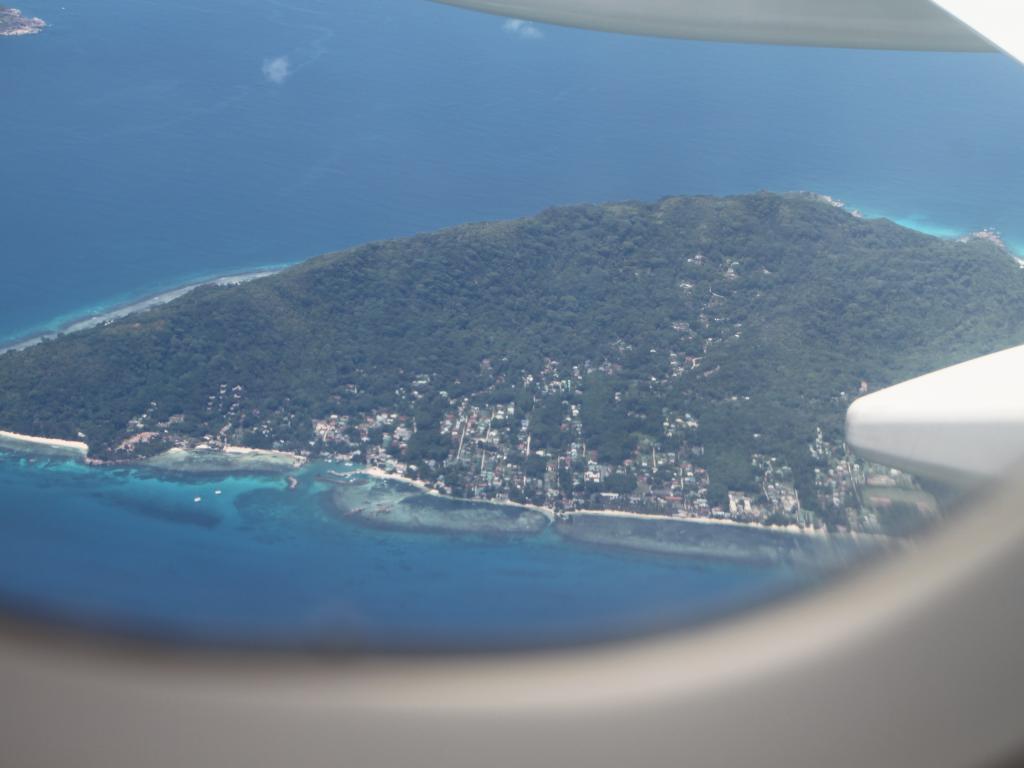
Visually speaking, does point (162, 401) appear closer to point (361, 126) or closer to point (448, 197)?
point (448, 197)

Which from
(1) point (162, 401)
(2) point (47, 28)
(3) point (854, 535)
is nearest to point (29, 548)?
(3) point (854, 535)

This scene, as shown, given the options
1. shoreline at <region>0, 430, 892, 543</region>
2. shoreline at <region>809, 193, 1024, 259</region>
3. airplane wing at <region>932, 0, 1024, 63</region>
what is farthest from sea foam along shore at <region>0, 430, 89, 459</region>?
shoreline at <region>809, 193, 1024, 259</region>

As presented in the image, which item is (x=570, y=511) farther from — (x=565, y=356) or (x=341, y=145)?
(x=341, y=145)

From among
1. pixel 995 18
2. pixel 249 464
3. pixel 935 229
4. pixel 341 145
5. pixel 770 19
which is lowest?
pixel 249 464

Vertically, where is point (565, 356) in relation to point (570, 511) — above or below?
above

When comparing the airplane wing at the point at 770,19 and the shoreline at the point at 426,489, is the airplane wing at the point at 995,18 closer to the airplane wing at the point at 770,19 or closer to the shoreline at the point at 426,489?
the airplane wing at the point at 770,19

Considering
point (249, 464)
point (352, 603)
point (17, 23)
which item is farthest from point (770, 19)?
point (17, 23)
